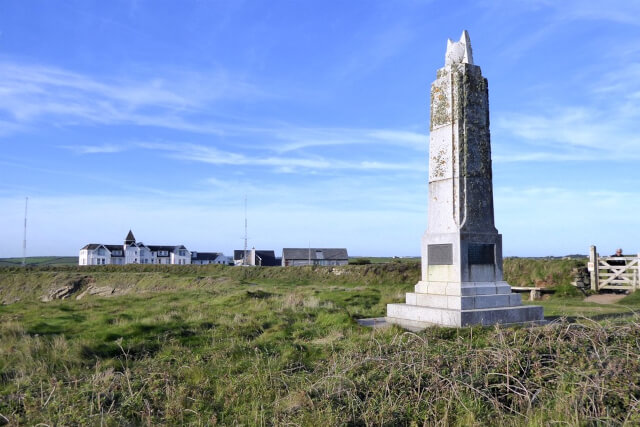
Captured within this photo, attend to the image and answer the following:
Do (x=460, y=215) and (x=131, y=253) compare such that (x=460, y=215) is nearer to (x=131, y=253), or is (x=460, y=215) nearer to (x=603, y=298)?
(x=603, y=298)

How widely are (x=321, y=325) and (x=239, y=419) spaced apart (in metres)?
5.98

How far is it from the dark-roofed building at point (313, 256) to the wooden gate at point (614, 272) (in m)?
56.0

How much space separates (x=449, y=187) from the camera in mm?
11414

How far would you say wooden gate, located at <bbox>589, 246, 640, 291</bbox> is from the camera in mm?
24391

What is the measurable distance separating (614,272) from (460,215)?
19062 millimetres

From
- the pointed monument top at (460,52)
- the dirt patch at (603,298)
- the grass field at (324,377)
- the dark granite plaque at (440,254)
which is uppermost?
the pointed monument top at (460,52)

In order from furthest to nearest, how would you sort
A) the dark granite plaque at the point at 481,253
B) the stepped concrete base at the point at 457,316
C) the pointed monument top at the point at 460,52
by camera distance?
the pointed monument top at the point at 460,52 < the dark granite plaque at the point at 481,253 < the stepped concrete base at the point at 457,316

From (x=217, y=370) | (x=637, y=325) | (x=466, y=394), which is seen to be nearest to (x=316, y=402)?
(x=466, y=394)

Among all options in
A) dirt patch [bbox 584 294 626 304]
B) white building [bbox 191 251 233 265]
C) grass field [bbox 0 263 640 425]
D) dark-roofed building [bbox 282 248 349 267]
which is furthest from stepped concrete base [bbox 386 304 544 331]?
white building [bbox 191 251 233 265]

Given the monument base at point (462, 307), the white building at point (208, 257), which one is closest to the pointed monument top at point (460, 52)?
the monument base at point (462, 307)

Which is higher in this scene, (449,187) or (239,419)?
(449,187)

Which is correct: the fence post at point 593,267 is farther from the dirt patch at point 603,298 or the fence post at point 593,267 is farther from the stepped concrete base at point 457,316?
the stepped concrete base at point 457,316

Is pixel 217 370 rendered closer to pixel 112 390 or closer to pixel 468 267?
pixel 112 390

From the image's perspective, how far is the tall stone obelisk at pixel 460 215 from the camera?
11.0 metres
